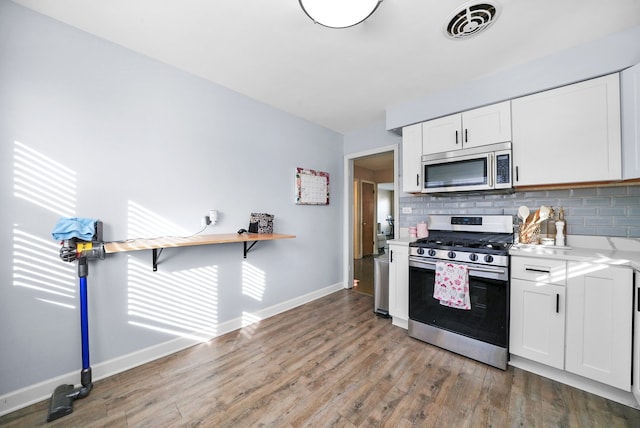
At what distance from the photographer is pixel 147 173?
206 centimetres

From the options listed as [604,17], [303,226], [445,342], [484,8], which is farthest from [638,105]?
[303,226]

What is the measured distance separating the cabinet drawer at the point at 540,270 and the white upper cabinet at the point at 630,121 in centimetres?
80

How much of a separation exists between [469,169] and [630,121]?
3.38 feet

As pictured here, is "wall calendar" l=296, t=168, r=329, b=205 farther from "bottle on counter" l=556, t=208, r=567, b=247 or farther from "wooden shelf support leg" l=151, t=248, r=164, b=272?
"bottle on counter" l=556, t=208, r=567, b=247

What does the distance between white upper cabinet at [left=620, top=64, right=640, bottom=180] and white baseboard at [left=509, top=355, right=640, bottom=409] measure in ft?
4.87

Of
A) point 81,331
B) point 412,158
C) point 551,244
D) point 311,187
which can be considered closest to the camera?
point 81,331

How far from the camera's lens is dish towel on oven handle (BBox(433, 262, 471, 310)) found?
209 cm

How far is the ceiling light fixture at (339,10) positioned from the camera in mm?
1320

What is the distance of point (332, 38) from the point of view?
1834 millimetres

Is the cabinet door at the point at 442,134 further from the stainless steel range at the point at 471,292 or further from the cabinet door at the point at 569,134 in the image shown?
the stainless steel range at the point at 471,292

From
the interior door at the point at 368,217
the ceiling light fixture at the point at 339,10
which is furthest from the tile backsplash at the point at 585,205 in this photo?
the interior door at the point at 368,217

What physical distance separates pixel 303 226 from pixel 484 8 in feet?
8.89

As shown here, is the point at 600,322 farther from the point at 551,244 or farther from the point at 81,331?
the point at 81,331

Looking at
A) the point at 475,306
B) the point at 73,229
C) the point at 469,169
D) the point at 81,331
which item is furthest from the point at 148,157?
the point at 475,306
